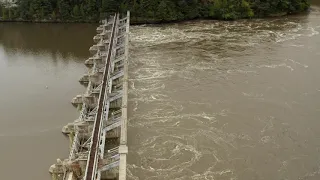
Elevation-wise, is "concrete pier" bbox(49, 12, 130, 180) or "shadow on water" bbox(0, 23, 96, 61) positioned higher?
"shadow on water" bbox(0, 23, 96, 61)

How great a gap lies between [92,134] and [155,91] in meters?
7.37

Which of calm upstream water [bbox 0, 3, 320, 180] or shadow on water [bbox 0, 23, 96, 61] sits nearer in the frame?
calm upstream water [bbox 0, 3, 320, 180]

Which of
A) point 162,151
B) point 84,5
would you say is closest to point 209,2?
point 84,5

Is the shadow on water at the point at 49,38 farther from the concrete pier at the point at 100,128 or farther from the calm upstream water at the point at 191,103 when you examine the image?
the concrete pier at the point at 100,128

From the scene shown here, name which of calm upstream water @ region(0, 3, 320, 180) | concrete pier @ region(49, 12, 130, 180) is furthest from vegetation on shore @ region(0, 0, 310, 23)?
concrete pier @ region(49, 12, 130, 180)

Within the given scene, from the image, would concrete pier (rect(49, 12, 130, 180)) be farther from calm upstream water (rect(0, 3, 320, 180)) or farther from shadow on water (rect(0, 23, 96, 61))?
shadow on water (rect(0, 23, 96, 61))

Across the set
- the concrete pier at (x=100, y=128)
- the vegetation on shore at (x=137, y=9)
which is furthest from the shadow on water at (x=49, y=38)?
the concrete pier at (x=100, y=128)

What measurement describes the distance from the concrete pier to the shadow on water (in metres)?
5.18

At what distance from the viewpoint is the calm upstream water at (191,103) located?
17.1 m

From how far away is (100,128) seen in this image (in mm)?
18234

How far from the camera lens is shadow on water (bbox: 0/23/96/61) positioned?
33438mm

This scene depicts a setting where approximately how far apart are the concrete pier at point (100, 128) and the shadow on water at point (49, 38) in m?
5.18

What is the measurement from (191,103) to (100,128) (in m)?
6.68

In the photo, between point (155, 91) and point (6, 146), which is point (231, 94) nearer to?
point (155, 91)
